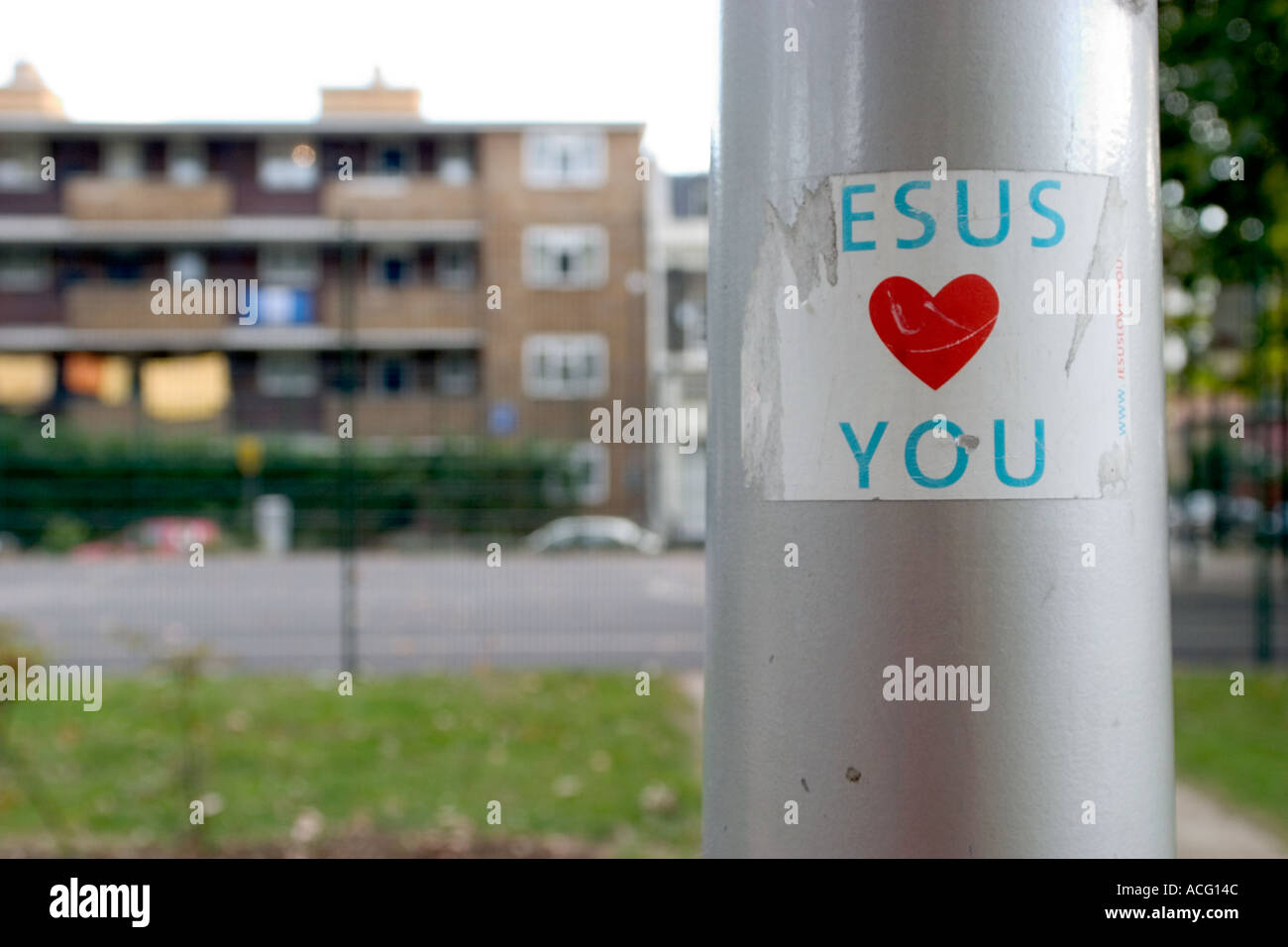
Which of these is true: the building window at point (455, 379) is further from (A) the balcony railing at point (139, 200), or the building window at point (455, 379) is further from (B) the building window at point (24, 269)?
(B) the building window at point (24, 269)

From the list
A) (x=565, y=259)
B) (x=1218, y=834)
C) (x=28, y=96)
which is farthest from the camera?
(x=28, y=96)

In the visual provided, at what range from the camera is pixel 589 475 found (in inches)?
375

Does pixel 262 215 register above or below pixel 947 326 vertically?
above

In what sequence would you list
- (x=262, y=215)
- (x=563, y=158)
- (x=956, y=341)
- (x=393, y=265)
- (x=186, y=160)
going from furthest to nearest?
(x=186, y=160) < (x=262, y=215) < (x=393, y=265) < (x=563, y=158) < (x=956, y=341)

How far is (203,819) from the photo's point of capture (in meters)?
5.45

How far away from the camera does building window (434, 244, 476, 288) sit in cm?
3120

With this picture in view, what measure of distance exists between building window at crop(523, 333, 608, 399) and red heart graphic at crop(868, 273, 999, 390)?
7.23 meters

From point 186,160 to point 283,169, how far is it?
115 inches

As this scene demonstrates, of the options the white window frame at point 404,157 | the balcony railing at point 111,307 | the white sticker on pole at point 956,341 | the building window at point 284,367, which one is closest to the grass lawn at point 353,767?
the white sticker on pole at point 956,341

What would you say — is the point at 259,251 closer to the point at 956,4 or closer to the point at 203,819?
the point at 203,819

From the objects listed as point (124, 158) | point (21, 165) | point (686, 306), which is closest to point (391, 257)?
point (124, 158)

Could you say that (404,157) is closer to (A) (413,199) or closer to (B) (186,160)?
(A) (413,199)

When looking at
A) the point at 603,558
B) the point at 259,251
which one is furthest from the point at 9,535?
the point at 259,251

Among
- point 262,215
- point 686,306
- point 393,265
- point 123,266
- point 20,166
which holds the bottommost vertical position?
point 686,306
